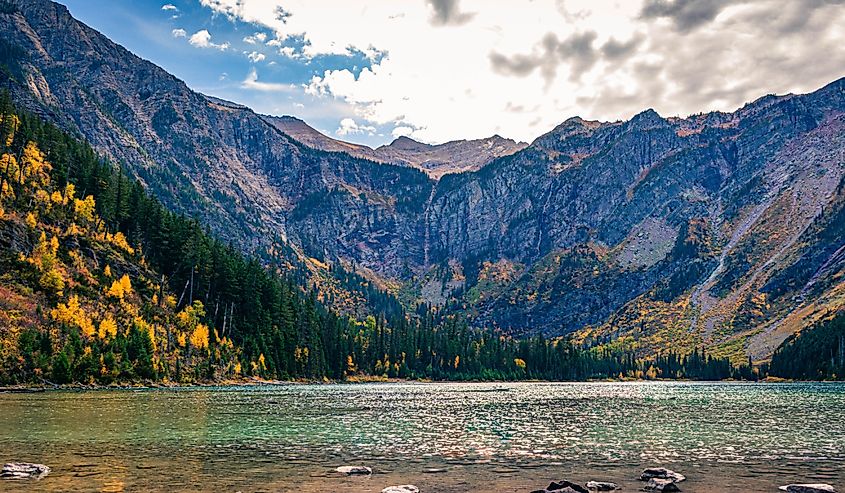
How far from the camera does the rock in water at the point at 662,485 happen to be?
3459 centimetres

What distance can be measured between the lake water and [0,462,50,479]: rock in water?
105 cm

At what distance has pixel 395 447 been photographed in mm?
53188

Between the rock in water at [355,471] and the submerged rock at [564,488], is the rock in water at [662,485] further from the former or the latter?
the rock in water at [355,471]

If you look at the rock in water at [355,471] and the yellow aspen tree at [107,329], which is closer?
the rock in water at [355,471]

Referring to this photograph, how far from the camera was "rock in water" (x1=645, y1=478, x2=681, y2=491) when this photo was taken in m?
34.6

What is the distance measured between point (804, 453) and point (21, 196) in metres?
153

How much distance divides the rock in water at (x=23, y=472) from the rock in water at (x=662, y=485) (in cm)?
3281

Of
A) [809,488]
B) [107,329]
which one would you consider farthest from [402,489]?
[107,329]

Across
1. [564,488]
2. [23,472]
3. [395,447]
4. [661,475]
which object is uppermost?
[564,488]

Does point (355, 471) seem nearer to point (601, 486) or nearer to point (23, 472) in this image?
point (601, 486)

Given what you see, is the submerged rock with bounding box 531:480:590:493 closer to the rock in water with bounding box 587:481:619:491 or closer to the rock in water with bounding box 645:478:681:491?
the rock in water with bounding box 587:481:619:491

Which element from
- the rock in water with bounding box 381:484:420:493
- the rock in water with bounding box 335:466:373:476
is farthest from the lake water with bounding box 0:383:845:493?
the rock in water with bounding box 381:484:420:493

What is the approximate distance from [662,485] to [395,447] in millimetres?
23848

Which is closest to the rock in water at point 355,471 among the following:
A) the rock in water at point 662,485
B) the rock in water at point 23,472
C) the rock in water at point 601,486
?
the rock in water at point 601,486
